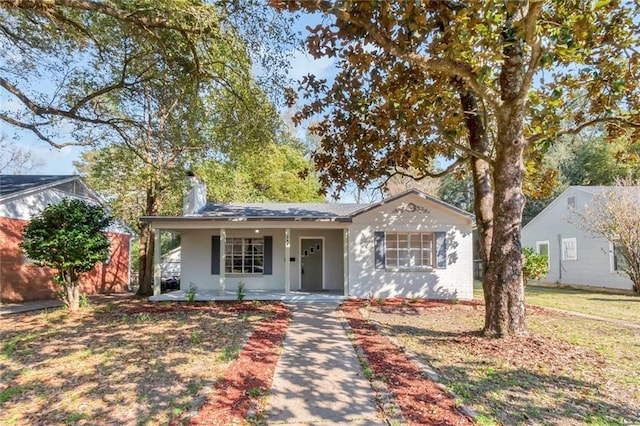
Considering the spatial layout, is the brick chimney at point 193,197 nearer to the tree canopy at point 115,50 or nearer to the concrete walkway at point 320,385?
the tree canopy at point 115,50

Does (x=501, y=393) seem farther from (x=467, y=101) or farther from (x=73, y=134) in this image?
(x=73, y=134)

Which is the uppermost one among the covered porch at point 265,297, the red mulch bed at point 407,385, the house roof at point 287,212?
the house roof at point 287,212

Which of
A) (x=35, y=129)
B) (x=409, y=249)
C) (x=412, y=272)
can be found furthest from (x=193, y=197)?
(x=412, y=272)

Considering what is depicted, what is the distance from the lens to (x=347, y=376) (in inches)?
200

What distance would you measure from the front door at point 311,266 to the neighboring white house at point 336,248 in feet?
0.13

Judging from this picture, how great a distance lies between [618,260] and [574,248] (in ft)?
7.85

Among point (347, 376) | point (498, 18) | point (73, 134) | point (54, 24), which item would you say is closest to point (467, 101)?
point (498, 18)

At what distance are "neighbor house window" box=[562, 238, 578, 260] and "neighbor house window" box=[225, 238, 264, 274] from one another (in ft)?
51.2

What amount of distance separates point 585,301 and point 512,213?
897 cm

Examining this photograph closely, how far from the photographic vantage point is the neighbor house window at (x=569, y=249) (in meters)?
18.2

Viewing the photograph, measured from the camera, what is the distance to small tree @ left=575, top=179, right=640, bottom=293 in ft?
47.0

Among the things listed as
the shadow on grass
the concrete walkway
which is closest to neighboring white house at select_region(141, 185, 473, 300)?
the concrete walkway

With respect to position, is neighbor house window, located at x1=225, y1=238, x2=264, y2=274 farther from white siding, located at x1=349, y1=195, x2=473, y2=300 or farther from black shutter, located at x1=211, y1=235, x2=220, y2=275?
white siding, located at x1=349, y1=195, x2=473, y2=300

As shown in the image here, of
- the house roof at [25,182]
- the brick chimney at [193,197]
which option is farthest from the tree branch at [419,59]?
the house roof at [25,182]
